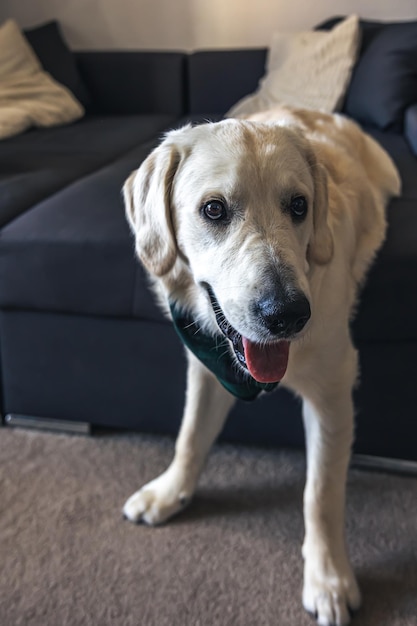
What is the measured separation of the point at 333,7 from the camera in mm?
3096

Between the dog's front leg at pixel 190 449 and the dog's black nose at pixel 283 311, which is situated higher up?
the dog's black nose at pixel 283 311

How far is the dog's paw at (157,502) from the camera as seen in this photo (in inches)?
53.5

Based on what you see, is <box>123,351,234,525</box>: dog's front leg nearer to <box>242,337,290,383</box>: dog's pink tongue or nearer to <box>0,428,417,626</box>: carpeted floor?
Result: <box>0,428,417,626</box>: carpeted floor

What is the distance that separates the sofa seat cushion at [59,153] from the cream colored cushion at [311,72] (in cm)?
47

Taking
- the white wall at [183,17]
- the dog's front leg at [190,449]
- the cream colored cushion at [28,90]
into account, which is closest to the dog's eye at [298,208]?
the dog's front leg at [190,449]

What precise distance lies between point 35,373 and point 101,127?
1.51 metres

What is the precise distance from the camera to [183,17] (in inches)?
132

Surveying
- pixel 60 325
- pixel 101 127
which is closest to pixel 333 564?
pixel 60 325

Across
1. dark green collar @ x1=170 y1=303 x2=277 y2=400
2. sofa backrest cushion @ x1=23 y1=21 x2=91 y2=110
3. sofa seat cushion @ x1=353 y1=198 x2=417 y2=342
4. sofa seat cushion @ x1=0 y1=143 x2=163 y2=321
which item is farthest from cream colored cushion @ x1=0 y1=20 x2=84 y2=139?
sofa seat cushion @ x1=353 y1=198 x2=417 y2=342

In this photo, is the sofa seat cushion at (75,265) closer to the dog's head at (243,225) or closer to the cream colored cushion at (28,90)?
the dog's head at (243,225)

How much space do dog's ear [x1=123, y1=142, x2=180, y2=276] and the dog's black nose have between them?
25cm

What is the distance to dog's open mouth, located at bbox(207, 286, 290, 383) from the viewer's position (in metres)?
1.04

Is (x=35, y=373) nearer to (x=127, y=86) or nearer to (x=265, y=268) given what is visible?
(x=265, y=268)

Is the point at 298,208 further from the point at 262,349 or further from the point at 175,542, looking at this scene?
the point at 175,542
